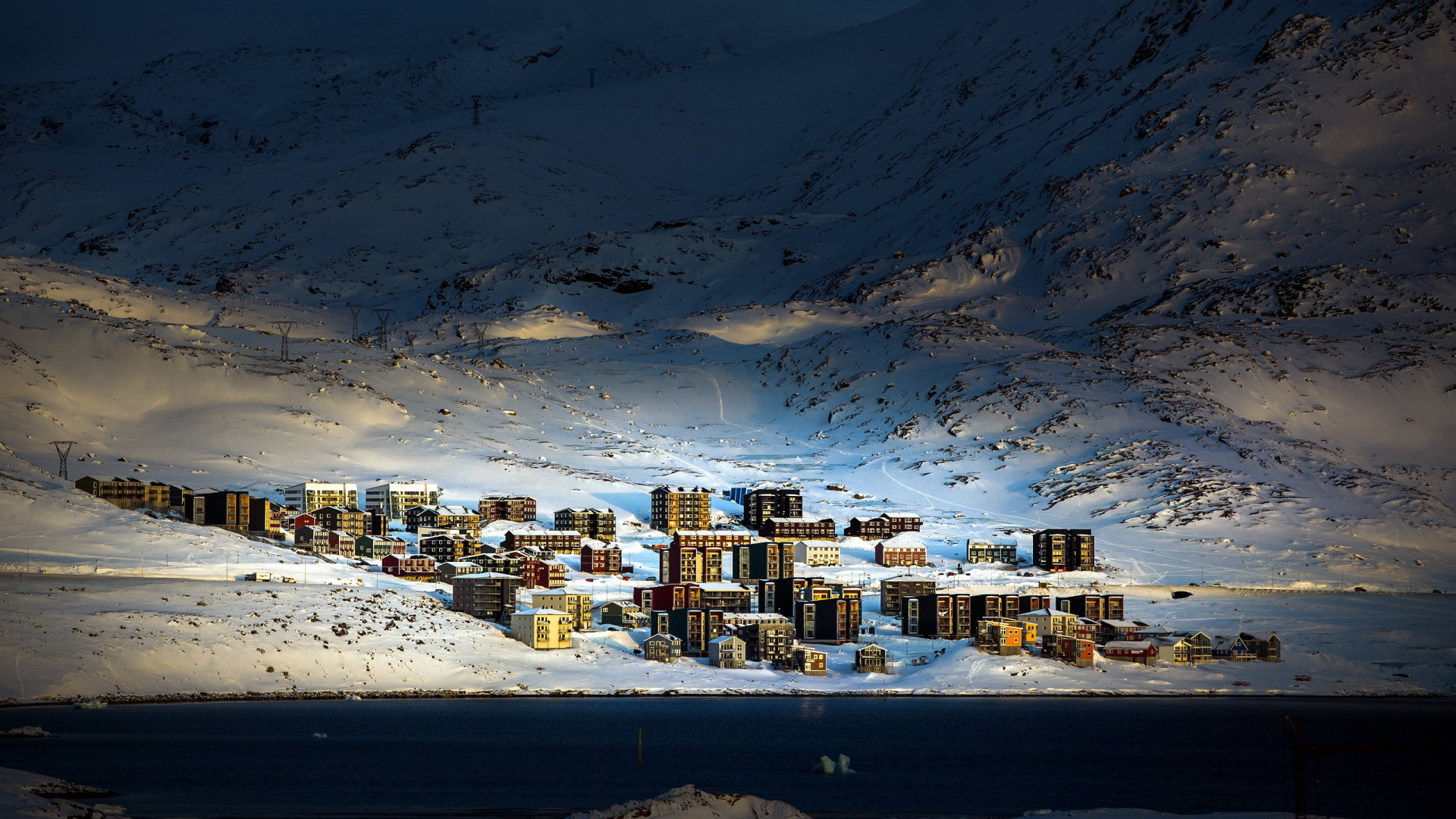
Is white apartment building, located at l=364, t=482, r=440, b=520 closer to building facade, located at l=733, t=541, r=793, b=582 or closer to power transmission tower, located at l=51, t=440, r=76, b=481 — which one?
power transmission tower, located at l=51, t=440, r=76, b=481

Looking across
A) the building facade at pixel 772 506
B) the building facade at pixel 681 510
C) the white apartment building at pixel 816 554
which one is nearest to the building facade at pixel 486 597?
the white apartment building at pixel 816 554

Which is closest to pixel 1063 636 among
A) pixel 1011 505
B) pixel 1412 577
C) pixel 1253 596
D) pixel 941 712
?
pixel 941 712

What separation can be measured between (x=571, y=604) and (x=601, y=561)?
26759 mm

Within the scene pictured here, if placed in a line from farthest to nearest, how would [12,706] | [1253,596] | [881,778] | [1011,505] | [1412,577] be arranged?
[1011,505] < [1412,577] < [1253,596] < [12,706] < [881,778]

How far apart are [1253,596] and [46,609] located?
308 ft

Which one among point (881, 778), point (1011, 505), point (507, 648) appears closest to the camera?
point (881, 778)

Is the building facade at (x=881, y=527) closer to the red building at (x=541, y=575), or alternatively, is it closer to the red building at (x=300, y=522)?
the red building at (x=541, y=575)

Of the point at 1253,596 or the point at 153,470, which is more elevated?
the point at 153,470

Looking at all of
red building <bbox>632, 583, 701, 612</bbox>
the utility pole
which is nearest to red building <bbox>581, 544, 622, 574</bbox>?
red building <bbox>632, 583, 701, 612</bbox>

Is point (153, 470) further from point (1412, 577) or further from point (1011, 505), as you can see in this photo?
point (1412, 577)

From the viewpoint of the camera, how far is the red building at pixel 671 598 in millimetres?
127000

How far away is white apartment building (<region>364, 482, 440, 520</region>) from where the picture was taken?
170 m

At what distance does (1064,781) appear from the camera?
75.9 m

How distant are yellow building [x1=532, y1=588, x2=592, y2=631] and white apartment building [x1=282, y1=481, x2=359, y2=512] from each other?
159 ft
